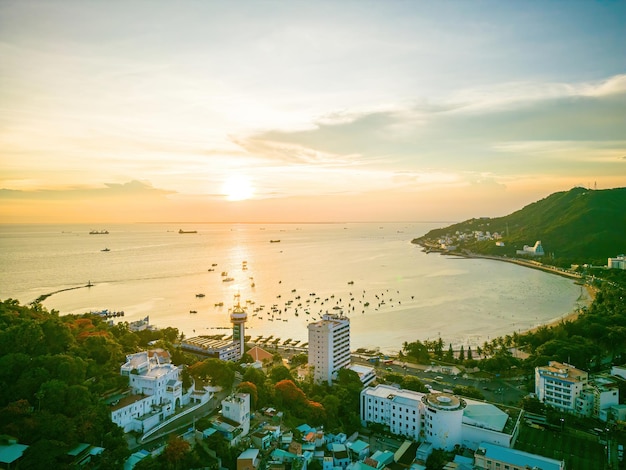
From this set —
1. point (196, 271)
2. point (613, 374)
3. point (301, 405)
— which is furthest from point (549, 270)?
point (301, 405)

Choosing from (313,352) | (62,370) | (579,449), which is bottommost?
(579,449)

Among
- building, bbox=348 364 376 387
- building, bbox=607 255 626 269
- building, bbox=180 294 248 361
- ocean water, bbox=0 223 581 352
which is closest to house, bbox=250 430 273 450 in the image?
building, bbox=348 364 376 387

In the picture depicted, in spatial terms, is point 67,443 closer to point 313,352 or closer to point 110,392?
point 110,392

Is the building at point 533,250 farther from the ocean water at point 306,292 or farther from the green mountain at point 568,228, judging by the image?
the ocean water at point 306,292

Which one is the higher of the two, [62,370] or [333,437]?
[62,370]

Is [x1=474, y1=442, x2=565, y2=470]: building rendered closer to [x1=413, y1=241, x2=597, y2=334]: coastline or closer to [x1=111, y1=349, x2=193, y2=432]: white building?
[x1=111, y1=349, x2=193, y2=432]: white building

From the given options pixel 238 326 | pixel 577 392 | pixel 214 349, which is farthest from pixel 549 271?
pixel 214 349

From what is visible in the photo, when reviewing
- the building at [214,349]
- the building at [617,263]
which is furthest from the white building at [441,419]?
the building at [617,263]
